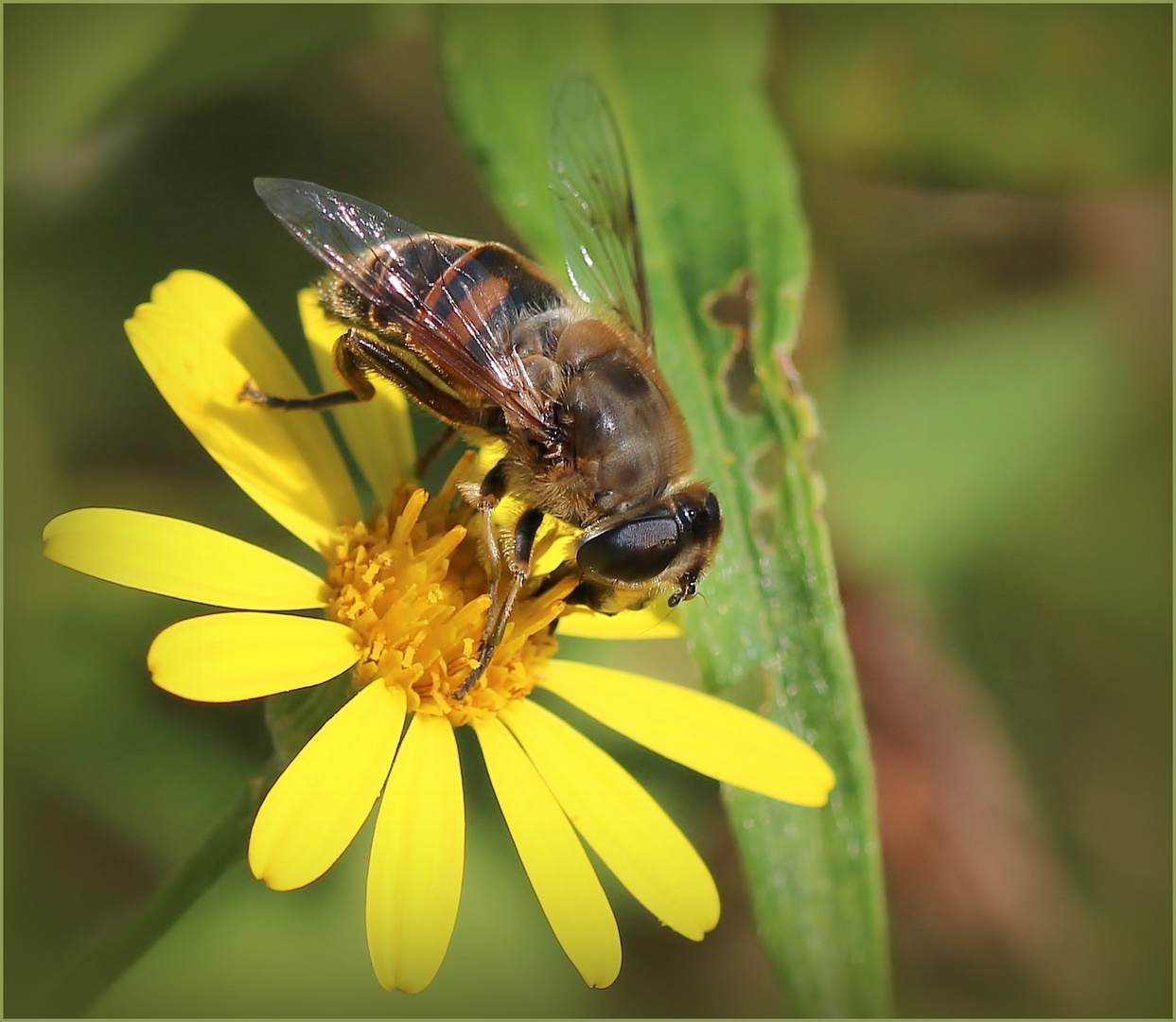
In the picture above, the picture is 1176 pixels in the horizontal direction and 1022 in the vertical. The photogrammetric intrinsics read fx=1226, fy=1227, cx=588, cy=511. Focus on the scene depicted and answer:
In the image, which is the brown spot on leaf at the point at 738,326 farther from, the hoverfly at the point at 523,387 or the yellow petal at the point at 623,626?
the yellow petal at the point at 623,626

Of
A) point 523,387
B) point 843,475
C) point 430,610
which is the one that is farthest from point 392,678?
point 843,475

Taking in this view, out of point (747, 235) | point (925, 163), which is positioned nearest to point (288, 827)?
point (747, 235)

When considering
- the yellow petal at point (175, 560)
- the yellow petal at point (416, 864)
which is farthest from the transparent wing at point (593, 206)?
the yellow petal at point (416, 864)

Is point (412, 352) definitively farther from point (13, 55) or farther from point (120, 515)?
point (13, 55)

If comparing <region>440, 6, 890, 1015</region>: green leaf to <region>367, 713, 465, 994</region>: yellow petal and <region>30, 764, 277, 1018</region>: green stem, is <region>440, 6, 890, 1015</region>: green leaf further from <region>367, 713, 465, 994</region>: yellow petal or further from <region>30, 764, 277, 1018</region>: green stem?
<region>30, 764, 277, 1018</region>: green stem

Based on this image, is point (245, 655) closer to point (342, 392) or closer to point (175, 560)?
point (175, 560)

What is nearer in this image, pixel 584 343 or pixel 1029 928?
pixel 584 343

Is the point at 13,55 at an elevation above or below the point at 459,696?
above
